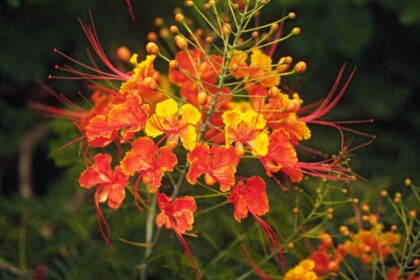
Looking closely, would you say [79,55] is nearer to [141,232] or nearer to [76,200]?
[76,200]

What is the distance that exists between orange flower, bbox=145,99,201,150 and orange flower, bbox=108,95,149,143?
1.9 inches

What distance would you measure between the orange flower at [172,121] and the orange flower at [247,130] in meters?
0.10

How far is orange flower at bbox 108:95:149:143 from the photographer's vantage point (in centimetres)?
208

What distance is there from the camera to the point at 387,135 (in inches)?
154

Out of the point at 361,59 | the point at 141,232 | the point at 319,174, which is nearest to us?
the point at 319,174

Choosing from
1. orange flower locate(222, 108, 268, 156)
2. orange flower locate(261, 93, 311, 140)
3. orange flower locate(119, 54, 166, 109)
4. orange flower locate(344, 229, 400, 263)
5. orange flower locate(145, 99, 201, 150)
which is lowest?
orange flower locate(344, 229, 400, 263)

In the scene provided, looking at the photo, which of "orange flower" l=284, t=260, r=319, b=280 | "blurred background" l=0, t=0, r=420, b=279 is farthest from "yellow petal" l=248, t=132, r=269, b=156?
"blurred background" l=0, t=0, r=420, b=279

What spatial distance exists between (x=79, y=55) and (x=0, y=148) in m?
0.67

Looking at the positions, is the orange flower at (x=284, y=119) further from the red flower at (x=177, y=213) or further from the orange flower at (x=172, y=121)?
the red flower at (x=177, y=213)

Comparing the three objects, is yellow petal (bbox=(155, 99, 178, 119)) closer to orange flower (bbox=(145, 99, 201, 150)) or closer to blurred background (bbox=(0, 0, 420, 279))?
orange flower (bbox=(145, 99, 201, 150))

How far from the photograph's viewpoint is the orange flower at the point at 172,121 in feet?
6.66

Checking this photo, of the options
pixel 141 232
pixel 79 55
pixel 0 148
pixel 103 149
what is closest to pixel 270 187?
pixel 141 232

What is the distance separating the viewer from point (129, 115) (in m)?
2.08

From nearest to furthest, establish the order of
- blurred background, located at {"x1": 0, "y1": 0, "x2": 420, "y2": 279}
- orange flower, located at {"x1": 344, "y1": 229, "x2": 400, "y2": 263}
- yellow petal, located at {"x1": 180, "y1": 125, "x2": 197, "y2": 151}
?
1. yellow petal, located at {"x1": 180, "y1": 125, "x2": 197, "y2": 151}
2. orange flower, located at {"x1": 344, "y1": 229, "x2": 400, "y2": 263}
3. blurred background, located at {"x1": 0, "y1": 0, "x2": 420, "y2": 279}
